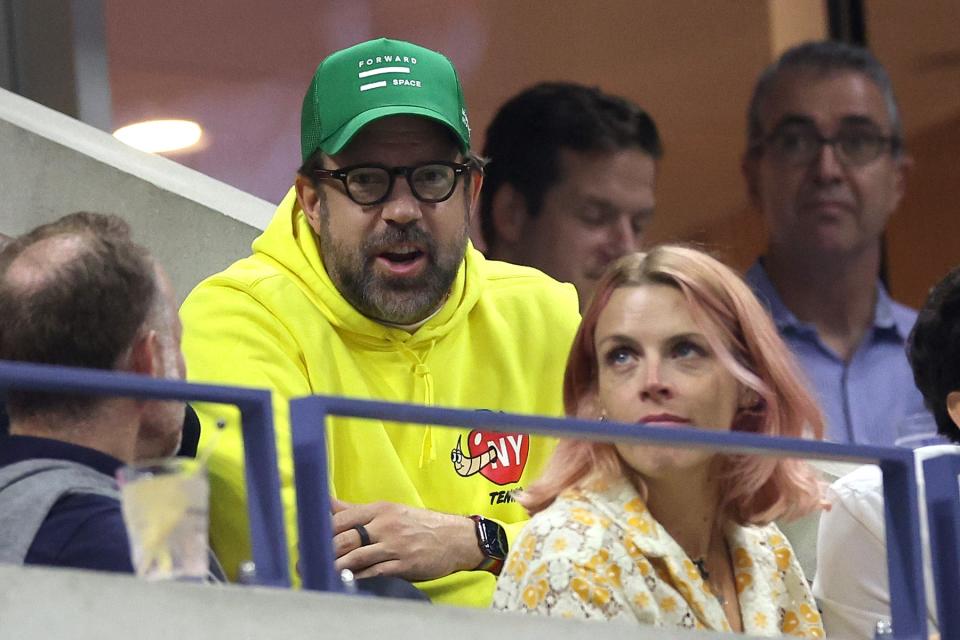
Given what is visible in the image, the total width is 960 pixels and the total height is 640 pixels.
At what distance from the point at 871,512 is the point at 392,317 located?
3.00 ft

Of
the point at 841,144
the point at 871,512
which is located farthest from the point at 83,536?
the point at 841,144

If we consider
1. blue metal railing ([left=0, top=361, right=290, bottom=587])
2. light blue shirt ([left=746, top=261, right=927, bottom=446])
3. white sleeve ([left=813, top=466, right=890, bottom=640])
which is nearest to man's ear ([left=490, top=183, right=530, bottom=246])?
light blue shirt ([left=746, top=261, right=927, bottom=446])

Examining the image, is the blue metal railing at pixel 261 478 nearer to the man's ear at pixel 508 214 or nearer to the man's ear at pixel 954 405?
the man's ear at pixel 954 405

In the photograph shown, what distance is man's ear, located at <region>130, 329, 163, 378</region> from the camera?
2.98 metres

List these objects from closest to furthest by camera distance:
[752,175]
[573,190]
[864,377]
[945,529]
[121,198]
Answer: [945,529]
[121,198]
[573,190]
[864,377]
[752,175]

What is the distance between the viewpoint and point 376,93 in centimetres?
377

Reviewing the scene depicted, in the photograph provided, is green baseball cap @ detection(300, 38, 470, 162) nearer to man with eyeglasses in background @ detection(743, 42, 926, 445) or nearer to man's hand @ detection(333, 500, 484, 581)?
man's hand @ detection(333, 500, 484, 581)

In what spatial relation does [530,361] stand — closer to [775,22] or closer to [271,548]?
[271,548]

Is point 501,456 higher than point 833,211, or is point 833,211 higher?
point 833,211

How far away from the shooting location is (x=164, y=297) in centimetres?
308

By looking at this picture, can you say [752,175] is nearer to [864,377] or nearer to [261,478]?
[864,377]

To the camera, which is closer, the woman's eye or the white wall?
the woman's eye

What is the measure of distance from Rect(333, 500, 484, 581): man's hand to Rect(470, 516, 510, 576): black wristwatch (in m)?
0.01

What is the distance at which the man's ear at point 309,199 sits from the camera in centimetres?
380
